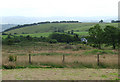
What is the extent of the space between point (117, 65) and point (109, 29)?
2862 centimetres

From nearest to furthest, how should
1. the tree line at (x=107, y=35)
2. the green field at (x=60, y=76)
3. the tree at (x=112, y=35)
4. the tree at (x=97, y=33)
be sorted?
1. the green field at (x=60, y=76)
2. the tree at (x=112, y=35)
3. the tree line at (x=107, y=35)
4. the tree at (x=97, y=33)

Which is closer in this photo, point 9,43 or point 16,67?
point 16,67

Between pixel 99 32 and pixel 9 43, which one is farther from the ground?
pixel 99 32

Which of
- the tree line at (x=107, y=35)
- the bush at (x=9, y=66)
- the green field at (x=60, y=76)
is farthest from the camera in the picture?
the tree line at (x=107, y=35)

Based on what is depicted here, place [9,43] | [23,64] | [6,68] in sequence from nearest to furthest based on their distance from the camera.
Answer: [6,68], [23,64], [9,43]

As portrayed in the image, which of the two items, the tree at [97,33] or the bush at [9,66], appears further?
the tree at [97,33]

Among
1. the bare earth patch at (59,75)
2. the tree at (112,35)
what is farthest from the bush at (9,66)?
the tree at (112,35)

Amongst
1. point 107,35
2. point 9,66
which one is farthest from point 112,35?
point 9,66

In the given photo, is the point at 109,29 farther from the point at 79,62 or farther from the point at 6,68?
the point at 6,68

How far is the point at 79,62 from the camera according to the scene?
1502 centimetres

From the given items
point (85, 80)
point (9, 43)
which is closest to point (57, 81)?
point (85, 80)

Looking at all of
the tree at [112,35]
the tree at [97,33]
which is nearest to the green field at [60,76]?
the tree at [112,35]

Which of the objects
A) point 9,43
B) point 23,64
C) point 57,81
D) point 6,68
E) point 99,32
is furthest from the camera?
point 9,43

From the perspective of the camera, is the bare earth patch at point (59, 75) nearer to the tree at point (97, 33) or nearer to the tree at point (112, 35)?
the tree at point (112, 35)
